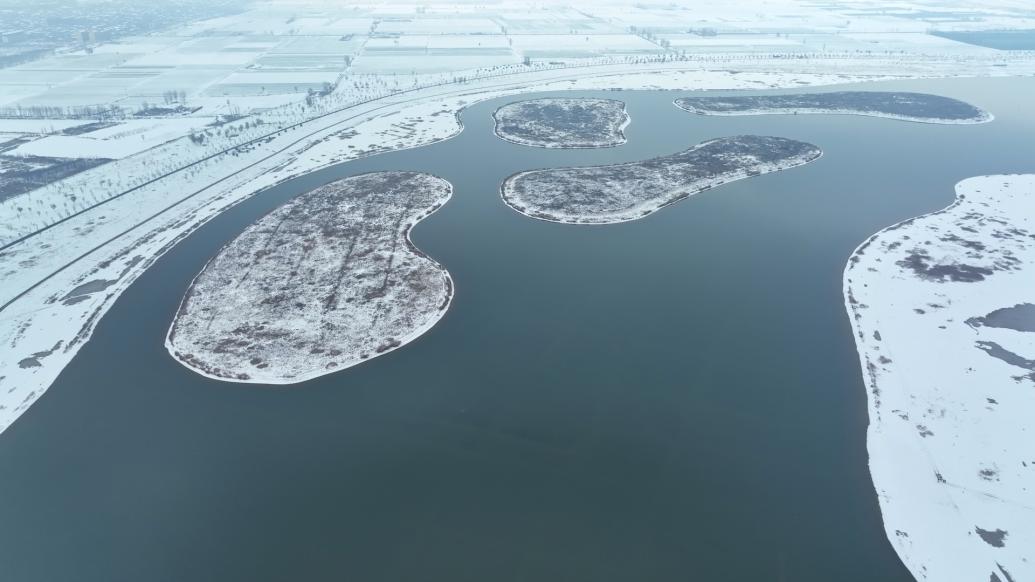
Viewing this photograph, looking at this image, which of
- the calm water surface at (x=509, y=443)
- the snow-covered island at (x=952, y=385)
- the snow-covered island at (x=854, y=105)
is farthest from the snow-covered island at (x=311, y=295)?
the snow-covered island at (x=854, y=105)

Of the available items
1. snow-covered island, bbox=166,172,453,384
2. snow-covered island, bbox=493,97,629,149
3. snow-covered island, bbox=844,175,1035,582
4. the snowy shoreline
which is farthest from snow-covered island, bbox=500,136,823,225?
the snowy shoreline

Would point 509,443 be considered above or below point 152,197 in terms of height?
below

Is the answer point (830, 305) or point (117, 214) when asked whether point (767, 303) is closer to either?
point (830, 305)

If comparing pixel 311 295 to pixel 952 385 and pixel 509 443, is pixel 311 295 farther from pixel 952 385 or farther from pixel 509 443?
pixel 952 385

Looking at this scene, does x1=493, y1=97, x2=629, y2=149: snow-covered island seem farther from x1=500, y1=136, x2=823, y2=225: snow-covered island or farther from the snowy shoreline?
x1=500, y1=136, x2=823, y2=225: snow-covered island

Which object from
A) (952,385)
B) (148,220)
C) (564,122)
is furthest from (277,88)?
(952,385)

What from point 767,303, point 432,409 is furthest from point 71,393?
point 767,303
